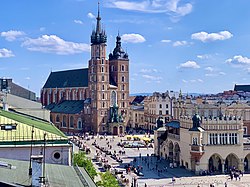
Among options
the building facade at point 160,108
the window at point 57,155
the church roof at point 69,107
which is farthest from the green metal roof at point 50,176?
the church roof at point 69,107

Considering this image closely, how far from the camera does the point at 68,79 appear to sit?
5527 inches

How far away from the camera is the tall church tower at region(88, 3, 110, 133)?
11656 centimetres

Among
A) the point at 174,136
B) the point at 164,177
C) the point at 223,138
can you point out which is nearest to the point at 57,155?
the point at 164,177

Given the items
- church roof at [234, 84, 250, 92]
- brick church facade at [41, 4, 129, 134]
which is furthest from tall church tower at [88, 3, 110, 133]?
church roof at [234, 84, 250, 92]

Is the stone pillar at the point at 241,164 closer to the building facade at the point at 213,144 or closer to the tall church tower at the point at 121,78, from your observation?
the building facade at the point at 213,144

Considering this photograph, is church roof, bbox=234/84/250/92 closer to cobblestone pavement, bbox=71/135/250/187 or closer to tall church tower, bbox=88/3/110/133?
tall church tower, bbox=88/3/110/133

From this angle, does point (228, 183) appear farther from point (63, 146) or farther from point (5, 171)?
point (5, 171)

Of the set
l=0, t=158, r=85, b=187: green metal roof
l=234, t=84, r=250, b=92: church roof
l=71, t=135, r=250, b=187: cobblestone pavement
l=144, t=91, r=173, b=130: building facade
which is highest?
l=234, t=84, r=250, b=92: church roof

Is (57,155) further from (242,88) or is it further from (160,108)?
(242,88)

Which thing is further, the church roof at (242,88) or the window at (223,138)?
the church roof at (242,88)

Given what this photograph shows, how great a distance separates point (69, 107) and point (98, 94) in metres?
14.3

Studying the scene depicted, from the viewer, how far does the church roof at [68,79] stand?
13125 cm

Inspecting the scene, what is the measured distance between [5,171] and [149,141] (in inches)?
2772

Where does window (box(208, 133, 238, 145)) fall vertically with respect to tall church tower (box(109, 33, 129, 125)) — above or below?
below
